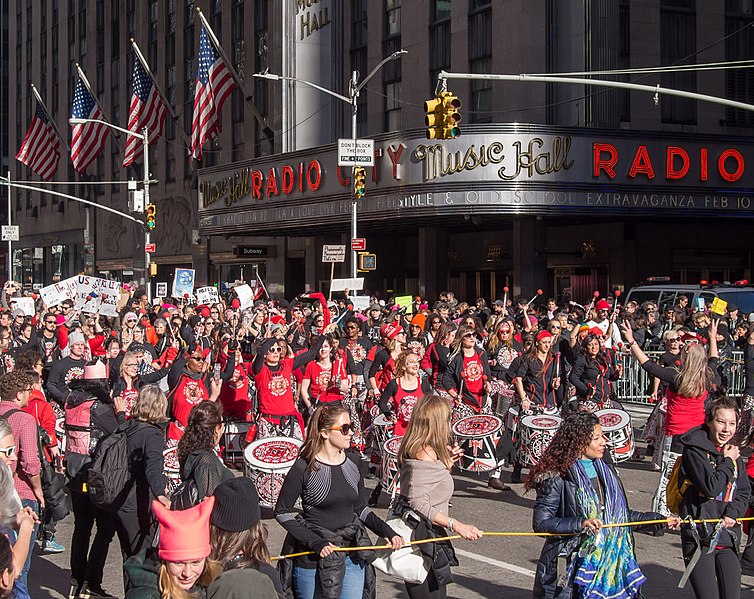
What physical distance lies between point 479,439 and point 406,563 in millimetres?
5278

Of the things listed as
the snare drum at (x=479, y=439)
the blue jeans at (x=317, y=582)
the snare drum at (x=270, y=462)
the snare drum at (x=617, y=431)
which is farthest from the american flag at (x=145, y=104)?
the blue jeans at (x=317, y=582)

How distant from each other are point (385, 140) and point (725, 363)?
18882mm

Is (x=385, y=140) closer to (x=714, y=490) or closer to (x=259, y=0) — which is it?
(x=259, y=0)

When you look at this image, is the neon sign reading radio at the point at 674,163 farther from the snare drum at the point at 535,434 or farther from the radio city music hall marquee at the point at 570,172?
the snare drum at the point at 535,434

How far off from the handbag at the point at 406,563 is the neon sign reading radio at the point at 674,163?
1041 inches

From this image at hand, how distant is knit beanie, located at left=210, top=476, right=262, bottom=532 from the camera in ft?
15.9

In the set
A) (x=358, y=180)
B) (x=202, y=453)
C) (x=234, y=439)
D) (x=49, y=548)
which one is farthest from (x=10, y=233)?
(x=202, y=453)

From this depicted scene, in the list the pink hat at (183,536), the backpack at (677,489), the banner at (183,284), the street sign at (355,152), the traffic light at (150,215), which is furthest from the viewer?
the traffic light at (150,215)

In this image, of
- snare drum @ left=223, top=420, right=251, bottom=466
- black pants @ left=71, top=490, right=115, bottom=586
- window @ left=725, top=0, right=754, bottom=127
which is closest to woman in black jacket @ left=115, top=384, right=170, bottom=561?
black pants @ left=71, top=490, right=115, bottom=586

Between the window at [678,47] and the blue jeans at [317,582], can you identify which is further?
the window at [678,47]

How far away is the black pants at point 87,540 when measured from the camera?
7.77 m

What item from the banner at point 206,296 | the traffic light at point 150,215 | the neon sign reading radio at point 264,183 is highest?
the neon sign reading radio at point 264,183

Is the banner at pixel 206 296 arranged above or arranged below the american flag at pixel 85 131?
below

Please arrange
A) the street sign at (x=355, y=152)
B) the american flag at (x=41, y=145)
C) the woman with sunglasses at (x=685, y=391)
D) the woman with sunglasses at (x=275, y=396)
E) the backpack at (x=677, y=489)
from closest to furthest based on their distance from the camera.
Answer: the backpack at (x=677, y=489) < the woman with sunglasses at (x=685, y=391) < the woman with sunglasses at (x=275, y=396) < the street sign at (x=355, y=152) < the american flag at (x=41, y=145)
